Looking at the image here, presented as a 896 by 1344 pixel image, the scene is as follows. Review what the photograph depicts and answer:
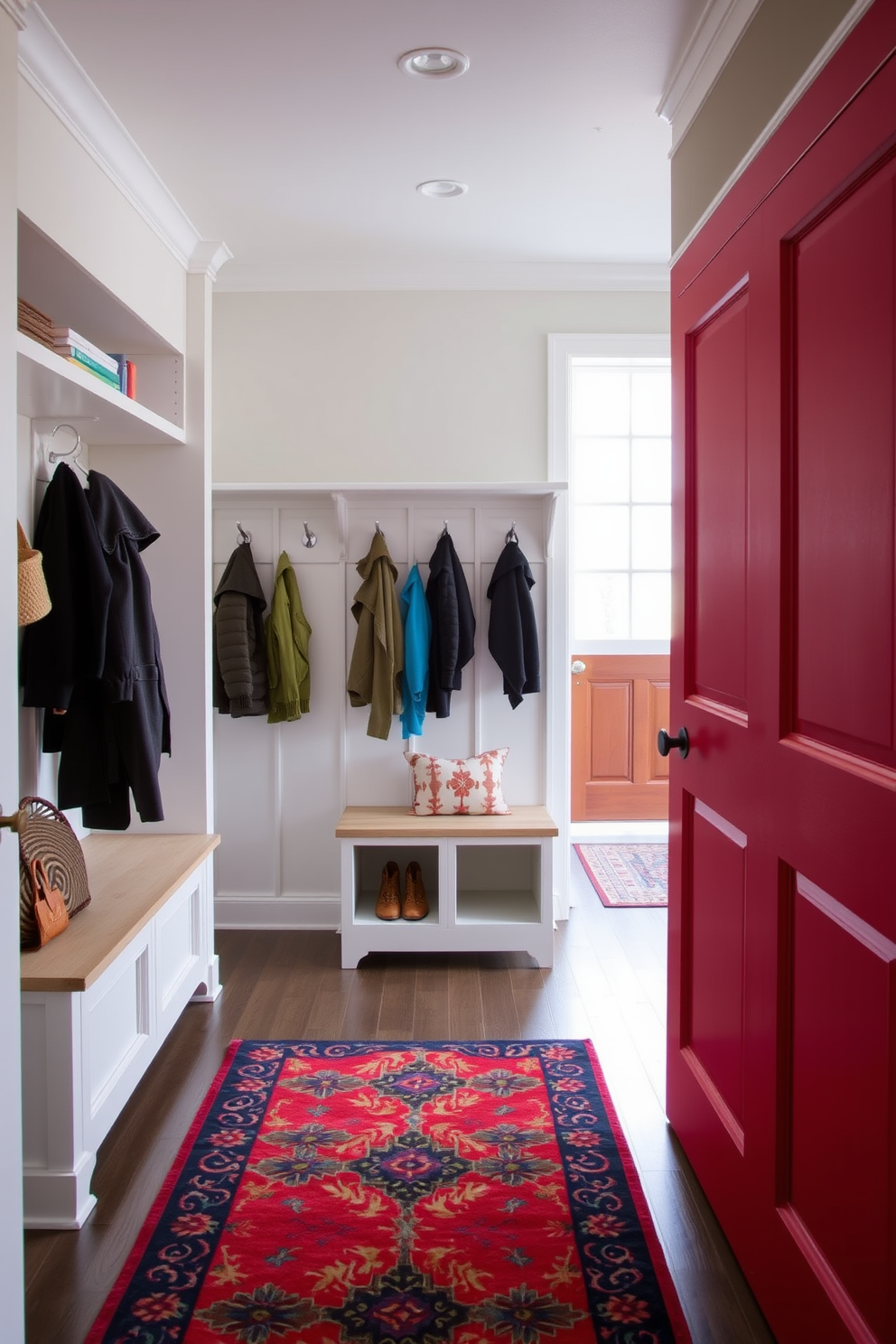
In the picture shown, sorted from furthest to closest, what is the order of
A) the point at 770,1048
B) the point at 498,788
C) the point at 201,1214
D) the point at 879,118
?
the point at 498,788 → the point at 201,1214 → the point at 770,1048 → the point at 879,118

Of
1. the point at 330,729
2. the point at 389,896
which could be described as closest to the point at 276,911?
the point at 389,896

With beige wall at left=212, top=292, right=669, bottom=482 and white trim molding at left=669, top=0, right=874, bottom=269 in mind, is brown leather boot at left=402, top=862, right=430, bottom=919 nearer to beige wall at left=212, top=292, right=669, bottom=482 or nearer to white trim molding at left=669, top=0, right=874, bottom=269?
beige wall at left=212, top=292, right=669, bottom=482

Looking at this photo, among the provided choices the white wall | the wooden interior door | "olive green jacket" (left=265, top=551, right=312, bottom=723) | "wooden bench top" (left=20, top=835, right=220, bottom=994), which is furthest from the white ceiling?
the wooden interior door

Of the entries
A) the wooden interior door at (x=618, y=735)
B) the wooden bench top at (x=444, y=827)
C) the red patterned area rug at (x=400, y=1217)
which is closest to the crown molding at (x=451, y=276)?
the wooden interior door at (x=618, y=735)

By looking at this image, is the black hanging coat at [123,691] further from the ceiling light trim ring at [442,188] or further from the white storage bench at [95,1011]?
the ceiling light trim ring at [442,188]

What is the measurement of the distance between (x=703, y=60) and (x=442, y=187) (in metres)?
1.12

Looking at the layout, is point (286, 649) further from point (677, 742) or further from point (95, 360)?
point (677, 742)

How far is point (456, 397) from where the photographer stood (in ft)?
13.2

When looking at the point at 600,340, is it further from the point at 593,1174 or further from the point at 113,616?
the point at 593,1174

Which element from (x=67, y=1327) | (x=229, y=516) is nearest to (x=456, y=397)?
(x=229, y=516)

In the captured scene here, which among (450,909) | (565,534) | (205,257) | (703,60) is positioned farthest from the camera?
(565,534)

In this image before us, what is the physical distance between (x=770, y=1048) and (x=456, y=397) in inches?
117

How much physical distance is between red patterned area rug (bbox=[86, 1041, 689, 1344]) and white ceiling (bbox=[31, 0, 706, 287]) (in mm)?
2513

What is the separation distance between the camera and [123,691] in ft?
8.45
